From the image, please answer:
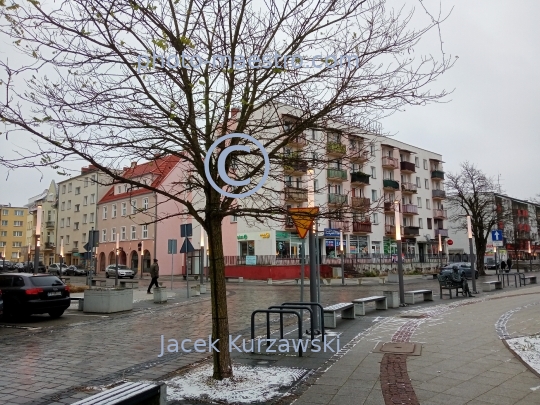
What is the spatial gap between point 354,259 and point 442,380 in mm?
37081

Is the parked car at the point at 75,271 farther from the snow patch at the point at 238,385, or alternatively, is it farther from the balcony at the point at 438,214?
the snow patch at the point at 238,385

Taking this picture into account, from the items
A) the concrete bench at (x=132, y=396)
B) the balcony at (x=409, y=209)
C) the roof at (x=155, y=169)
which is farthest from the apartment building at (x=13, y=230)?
the concrete bench at (x=132, y=396)

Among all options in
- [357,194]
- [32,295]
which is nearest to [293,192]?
[32,295]

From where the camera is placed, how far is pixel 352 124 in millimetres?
6910

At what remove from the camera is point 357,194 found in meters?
53.5

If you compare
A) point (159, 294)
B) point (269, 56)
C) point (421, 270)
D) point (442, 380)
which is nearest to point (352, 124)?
point (269, 56)

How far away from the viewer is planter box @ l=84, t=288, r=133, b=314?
15141 mm

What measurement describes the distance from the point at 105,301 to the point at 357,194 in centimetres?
4129

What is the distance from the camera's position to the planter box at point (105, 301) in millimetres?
15141

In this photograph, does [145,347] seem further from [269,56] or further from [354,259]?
[354,259]

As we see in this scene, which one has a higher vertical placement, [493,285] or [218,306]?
[218,306]

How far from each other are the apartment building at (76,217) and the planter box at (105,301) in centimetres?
5345

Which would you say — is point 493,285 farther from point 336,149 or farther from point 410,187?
point 410,187

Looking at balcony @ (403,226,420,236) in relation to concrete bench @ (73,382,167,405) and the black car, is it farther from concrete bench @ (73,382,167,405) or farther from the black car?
concrete bench @ (73,382,167,405)
